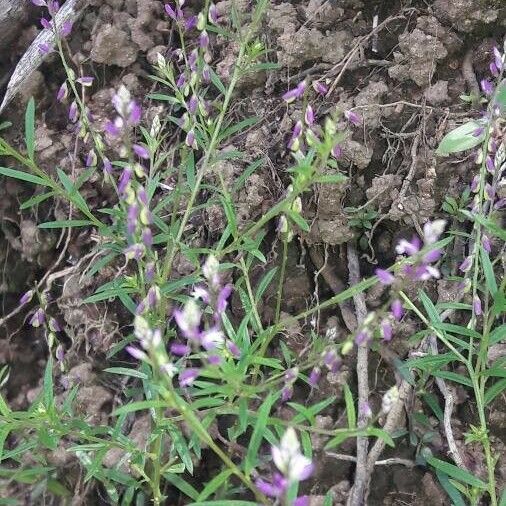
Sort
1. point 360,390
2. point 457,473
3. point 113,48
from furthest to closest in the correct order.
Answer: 1. point 113,48
2. point 360,390
3. point 457,473

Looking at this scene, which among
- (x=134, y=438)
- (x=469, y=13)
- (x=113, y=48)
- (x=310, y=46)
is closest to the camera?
(x=134, y=438)

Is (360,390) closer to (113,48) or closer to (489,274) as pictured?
(489,274)

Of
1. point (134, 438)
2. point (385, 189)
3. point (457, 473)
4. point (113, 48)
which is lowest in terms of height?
point (457, 473)

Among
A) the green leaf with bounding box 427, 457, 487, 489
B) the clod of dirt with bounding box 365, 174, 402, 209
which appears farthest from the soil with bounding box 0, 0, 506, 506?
the green leaf with bounding box 427, 457, 487, 489

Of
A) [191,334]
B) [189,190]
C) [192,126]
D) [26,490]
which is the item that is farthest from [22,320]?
[191,334]

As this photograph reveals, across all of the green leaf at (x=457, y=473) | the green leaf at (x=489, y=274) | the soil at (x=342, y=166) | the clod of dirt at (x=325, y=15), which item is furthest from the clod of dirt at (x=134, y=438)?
the clod of dirt at (x=325, y=15)

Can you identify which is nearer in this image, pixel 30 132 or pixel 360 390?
pixel 30 132

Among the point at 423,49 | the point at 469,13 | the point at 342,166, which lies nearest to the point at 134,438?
the point at 342,166
